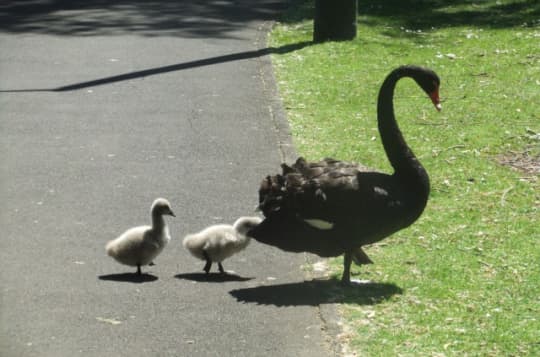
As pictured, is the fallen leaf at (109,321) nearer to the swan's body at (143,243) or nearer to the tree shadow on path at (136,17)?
the swan's body at (143,243)

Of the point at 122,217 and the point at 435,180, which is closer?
the point at 122,217

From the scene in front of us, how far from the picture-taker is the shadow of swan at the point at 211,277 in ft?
23.6

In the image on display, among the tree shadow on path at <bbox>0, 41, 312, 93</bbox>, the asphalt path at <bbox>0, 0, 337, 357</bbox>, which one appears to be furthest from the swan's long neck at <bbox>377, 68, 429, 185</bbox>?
the tree shadow on path at <bbox>0, 41, 312, 93</bbox>

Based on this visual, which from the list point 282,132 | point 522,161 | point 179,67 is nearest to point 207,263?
point 522,161

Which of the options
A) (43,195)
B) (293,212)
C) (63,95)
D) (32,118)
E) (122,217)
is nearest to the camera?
(293,212)

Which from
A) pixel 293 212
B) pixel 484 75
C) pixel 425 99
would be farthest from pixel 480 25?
pixel 293 212

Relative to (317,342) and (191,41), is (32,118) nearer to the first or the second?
(191,41)

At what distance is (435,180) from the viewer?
9273 millimetres

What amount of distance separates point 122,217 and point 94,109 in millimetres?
3977

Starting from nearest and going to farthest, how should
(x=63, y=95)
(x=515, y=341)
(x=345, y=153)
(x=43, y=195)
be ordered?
1. (x=515, y=341)
2. (x=43, y=195)
3. (x=345, y=153)
4. (x=63, y=95)

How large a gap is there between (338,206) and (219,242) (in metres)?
0.88

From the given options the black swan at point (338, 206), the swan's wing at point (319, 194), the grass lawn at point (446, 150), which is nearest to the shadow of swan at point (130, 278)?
the black swan at point (338, 206)

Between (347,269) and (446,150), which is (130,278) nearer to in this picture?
(347,269)

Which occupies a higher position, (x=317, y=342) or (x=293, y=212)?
(x=293, y=212)
